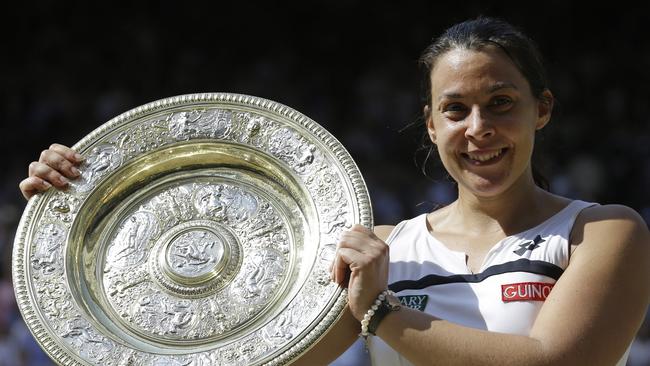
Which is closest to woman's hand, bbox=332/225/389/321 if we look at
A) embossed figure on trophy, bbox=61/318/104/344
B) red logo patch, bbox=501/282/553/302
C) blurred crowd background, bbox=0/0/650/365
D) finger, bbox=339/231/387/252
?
finger, bbox=339/231/387/252

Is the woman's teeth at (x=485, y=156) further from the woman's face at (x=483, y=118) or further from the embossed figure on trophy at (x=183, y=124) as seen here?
the embossed figure on trophy at (x=183, y=124)

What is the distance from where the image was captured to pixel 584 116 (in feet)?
29.2

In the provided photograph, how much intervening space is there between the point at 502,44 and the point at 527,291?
54 cm

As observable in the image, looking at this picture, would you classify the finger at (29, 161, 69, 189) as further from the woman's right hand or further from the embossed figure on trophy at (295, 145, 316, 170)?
the embossed figure on trophy at (295, 145, 316, 170)

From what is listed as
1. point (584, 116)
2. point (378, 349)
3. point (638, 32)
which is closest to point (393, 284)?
point (378, 349)

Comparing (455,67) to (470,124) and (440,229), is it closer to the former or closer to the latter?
(470,124)

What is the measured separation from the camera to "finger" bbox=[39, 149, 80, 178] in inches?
108

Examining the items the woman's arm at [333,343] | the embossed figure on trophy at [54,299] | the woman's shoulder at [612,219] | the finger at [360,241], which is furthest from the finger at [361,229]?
the embossed figure on trophy at [54,299]

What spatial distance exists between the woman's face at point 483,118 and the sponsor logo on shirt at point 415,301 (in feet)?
0.89

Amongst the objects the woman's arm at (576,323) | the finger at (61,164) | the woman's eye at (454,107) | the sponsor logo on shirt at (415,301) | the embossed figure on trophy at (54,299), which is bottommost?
the woman's arm at (576,323)

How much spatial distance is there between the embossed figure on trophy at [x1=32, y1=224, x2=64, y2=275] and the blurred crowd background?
17.5 ft

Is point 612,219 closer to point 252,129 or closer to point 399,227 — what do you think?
point 399,227

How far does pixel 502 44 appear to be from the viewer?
2432 mm

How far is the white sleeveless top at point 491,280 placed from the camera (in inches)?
91.5
